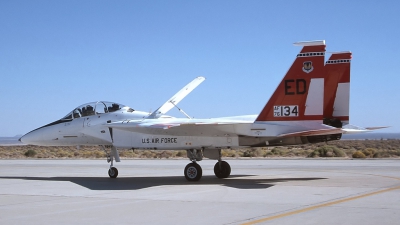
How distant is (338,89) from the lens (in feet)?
62.4

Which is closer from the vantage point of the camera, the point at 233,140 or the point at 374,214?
the point at 374,214

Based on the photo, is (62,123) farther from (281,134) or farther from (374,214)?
(374,214)

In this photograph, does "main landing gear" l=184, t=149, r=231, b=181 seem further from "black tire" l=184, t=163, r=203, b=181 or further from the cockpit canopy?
the cockpit canopy

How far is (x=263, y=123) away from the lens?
17.4 m

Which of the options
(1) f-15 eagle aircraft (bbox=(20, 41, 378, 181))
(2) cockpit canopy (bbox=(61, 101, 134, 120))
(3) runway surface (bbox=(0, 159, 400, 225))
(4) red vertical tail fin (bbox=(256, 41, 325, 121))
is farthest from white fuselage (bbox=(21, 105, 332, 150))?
(3) runway surface (bbox=(0, 159, 400, 225))

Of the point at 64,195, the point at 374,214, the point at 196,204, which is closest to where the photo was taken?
the point at 374,214

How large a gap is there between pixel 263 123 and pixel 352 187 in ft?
12.1

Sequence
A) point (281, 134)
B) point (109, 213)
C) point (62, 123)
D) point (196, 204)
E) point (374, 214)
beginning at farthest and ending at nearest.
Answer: point (62, 123), point (281, 134), point (196, 204), point (109, 213), point (374, 214)

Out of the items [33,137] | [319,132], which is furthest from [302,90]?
[33,137]

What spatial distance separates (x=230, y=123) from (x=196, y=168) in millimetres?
2239

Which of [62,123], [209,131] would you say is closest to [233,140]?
Answer: [209,131]

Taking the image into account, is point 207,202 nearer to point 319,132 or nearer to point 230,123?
point 319,132

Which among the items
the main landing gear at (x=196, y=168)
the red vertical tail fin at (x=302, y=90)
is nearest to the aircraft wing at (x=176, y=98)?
the main landing gear at (x=196, y=168)

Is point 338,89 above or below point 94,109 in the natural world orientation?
above
